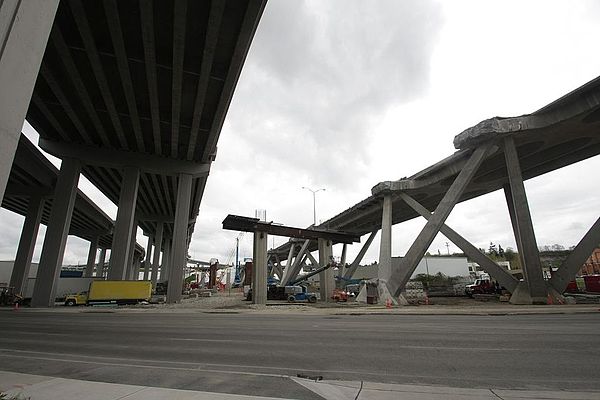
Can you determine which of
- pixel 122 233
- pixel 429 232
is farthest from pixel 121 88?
pixel 429 232

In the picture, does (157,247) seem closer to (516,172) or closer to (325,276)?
(325,276)

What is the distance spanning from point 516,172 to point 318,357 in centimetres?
3005

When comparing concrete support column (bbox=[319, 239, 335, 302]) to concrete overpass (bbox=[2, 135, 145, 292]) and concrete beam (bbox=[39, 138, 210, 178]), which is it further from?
concrete overpass (bbox=[2, 135, 145, 292])

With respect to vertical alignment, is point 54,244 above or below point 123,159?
below

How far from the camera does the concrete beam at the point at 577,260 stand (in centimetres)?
2886

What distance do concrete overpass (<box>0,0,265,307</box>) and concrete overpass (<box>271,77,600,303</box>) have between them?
74.1ft

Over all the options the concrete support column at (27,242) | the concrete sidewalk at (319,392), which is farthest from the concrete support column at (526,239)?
the concrete support column at (27,242)

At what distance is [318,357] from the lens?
8125mm

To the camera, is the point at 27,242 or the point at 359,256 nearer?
the point at 27,242

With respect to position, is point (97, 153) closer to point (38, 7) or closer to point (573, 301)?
point (38, 7)

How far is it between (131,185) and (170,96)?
49.5ft

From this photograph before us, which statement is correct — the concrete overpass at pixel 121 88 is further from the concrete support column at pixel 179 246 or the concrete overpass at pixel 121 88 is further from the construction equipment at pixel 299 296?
the construction equipment at pixel 299 296

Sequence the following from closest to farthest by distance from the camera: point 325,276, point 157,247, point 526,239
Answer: point 526,239 < point 325,276 < point 157,247

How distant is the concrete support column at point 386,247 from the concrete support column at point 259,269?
13.4 m
